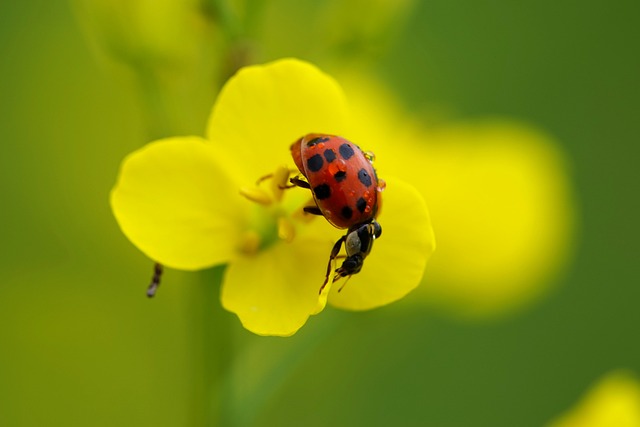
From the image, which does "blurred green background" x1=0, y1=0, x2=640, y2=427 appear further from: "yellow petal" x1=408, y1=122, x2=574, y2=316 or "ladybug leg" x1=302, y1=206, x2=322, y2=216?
"ladybug leg" x1=302, y1=206, x2=322, y2=216

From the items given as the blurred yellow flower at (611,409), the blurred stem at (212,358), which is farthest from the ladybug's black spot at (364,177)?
the blurred yellow flower at (611,409)

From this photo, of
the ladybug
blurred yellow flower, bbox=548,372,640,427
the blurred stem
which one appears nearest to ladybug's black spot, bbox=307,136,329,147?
the ladybug

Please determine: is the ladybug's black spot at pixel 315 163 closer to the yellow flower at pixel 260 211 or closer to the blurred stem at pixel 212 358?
the yellow flower at pixel 260 211

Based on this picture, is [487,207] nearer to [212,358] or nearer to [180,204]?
[212,358]

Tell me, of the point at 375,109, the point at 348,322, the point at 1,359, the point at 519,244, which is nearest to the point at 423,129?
the point at 375,109

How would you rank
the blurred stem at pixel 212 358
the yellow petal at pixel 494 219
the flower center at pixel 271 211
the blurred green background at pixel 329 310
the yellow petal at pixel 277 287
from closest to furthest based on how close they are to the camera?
the yellow petal at pixel 277 287 < the flower center at pixel 271 211 < the blurred stem at pixel 212 358 < the yellow petal at pixel 494 219 < the blurred green background at pixel 329 310

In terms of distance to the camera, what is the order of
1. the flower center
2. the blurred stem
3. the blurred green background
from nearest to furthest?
the flower center
the blurred stem
the blurred green background
